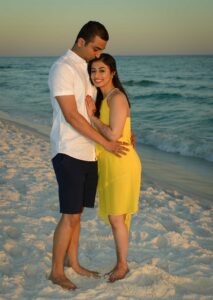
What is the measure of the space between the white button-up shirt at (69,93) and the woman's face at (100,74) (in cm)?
7

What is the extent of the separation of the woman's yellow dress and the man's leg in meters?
0.32

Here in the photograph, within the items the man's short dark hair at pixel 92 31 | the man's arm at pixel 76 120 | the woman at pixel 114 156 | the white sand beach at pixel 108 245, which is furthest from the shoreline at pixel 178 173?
the man's short dark hair at pixel 92 31

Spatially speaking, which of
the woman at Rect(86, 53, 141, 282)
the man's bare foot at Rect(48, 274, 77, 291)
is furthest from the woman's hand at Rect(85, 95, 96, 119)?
the man's bare foot at Rect(48, 274, 77, 291)

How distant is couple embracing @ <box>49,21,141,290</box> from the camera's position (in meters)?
3.06

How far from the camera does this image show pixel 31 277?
11.6 feet

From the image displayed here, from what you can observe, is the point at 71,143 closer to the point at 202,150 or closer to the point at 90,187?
the point at 90,187

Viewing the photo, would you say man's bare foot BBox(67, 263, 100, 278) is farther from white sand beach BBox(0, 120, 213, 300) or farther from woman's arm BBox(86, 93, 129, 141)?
woman's arm BBox(86, 93, 129, 141)

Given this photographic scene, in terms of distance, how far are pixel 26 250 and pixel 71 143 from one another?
145cm

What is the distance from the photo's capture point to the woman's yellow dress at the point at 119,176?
3268mm

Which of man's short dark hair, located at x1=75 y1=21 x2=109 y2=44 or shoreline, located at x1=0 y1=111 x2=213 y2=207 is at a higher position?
man's short dark hair, located at x1=75 y1=21 x2=109 y2=44

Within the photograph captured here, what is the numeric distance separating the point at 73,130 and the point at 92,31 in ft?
2.48

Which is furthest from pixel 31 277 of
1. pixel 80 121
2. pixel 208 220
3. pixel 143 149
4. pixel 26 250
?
pixel 143 149

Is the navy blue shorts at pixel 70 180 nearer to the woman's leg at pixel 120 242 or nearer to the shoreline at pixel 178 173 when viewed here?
the woman's leg at pixel 120 242

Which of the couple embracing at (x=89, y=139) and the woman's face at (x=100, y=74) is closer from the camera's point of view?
the couple embracing at (x=89, y=139)
